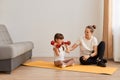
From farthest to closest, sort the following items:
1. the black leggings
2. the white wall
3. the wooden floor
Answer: the white wall, the black leggings, the wooden floor

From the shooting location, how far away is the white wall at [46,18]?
166 inches

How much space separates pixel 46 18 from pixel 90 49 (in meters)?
1.20

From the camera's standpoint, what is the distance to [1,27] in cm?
391

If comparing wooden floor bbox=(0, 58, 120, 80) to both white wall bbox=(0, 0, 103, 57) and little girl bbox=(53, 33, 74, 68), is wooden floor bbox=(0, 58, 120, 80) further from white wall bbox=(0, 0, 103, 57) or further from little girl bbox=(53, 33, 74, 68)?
white wall bbox=(0, 0, 103, 57)

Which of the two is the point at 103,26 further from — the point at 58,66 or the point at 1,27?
the point at 1,27

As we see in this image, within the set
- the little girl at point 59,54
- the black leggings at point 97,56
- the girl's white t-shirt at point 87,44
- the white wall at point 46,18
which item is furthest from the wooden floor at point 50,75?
the white wall at point 46,18

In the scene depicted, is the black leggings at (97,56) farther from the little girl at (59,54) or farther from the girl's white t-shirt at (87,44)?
the little girl at (59,54)

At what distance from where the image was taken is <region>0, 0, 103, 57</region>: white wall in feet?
13.9

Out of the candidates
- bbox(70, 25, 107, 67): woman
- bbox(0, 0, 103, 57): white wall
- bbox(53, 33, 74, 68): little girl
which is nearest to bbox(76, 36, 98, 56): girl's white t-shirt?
bbox(70, 25, 107, 67): woman

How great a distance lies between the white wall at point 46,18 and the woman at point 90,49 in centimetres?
79

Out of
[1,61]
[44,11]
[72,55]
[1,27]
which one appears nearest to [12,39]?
[1,27]

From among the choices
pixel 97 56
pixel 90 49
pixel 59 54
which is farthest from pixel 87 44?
pixel 59 54

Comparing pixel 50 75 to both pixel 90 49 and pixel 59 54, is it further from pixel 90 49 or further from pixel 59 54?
pixel 90 49

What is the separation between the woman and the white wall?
793mm
